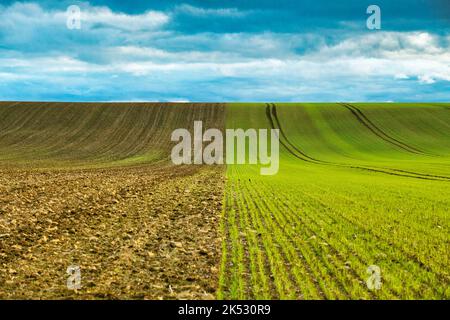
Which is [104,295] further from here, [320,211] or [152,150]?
[152,150]

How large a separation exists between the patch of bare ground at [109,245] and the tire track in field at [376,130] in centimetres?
6227

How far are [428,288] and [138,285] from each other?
5.94 meters

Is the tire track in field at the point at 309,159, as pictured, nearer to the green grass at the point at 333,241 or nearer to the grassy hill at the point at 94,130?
the green grass at the point at 333,241

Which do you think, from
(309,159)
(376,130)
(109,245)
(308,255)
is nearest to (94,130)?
(309,159)

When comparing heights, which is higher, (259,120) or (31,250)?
(259,120)

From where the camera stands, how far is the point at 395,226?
15969 millimetres

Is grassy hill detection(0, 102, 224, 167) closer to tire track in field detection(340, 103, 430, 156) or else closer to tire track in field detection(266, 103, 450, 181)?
tire track in field detection(266, 103, 450, 181)

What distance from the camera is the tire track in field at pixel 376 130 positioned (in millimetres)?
77375

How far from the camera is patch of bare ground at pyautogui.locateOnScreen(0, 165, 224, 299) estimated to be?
9.22 meters

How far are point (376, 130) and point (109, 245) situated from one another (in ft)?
284

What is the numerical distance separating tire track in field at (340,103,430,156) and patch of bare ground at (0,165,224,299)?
62266 millimetres

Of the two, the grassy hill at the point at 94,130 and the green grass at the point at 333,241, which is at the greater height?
the grassy hill at the point at 94,130

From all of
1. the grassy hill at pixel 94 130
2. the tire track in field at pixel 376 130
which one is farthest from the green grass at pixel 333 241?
the tire track in field at pixel 376 130

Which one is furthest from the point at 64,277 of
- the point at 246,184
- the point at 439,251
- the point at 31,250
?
the point at 246,184
